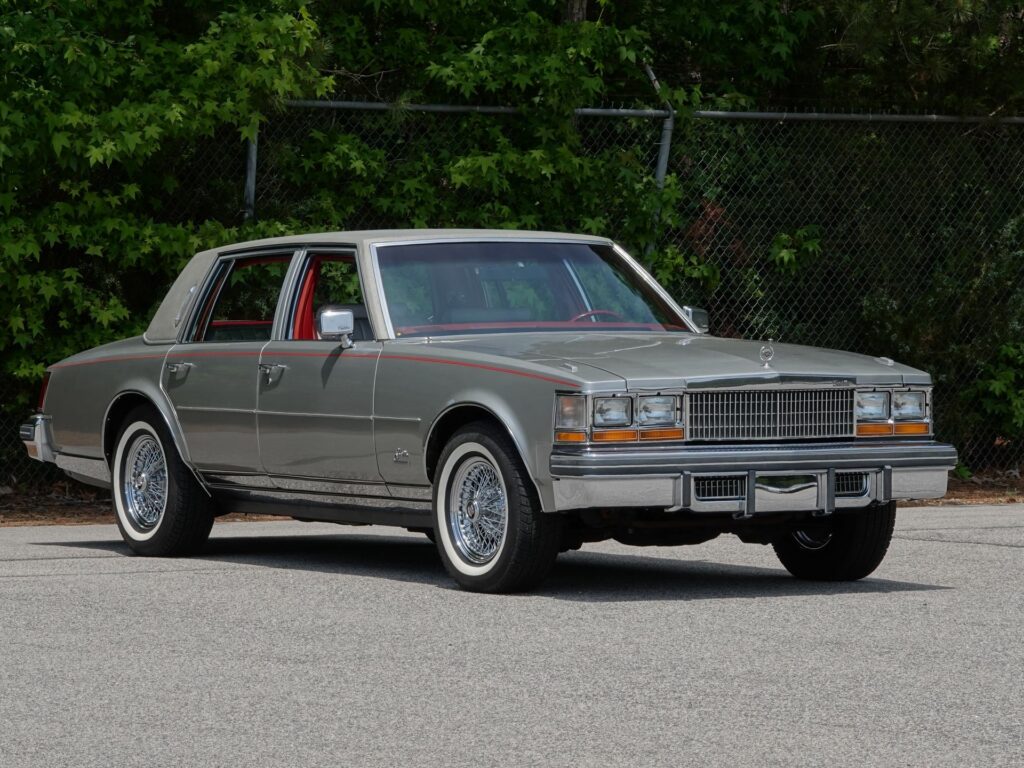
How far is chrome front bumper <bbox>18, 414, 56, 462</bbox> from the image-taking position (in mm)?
11516

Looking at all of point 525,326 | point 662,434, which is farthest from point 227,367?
point 662,434

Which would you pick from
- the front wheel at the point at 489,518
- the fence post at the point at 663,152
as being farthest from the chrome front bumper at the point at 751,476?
the fence post at the point at 663,152

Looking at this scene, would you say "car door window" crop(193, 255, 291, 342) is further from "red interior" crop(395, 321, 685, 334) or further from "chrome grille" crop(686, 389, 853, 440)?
"chrome grille" crop(686, 389, 853, 440)

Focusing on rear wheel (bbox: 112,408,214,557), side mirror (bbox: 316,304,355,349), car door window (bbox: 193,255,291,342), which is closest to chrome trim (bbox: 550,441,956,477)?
side mirror (bbox: 316,304,355,349)

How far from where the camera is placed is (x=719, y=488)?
836 centimetres

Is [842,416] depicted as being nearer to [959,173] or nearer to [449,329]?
[449,329]

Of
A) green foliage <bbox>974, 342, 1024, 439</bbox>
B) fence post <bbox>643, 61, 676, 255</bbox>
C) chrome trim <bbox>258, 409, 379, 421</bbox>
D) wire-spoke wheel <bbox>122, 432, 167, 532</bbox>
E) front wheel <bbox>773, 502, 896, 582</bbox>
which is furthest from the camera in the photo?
green foliage <bbox>974, 342, 1024, 439</bbox>

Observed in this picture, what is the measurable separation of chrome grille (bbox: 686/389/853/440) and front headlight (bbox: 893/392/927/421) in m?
0.27

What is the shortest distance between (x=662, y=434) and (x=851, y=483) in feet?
3.09

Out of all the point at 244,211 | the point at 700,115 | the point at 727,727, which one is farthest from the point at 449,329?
the point at 700,115

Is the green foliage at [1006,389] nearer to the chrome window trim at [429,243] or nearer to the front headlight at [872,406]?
the chrome window trim at [429,243]

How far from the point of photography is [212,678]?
651cm

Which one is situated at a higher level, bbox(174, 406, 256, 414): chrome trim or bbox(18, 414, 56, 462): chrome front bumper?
bbox(174, 406, 256, 414): chrome trim

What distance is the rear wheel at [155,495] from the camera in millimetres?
10516
